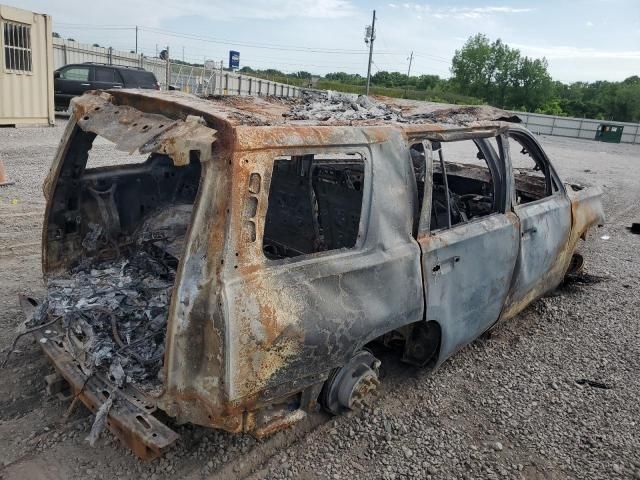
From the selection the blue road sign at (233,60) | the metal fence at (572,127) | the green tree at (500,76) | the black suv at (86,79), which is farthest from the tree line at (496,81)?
the black suv at (86,79)

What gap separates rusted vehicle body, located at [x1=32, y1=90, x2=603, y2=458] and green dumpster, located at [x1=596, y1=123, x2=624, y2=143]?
34434 mm

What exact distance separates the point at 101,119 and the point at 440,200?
8.05ft

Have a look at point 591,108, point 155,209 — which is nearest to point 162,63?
point 155,209

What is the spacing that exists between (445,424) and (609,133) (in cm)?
3680

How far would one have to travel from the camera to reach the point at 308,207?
12.5ft

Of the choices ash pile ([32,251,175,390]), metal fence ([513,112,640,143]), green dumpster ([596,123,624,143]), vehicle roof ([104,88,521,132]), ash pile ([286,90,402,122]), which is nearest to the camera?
vehicle roof ([104,88,521,132])

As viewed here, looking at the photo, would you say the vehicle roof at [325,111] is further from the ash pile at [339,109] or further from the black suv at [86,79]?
the black suv at [86,79]

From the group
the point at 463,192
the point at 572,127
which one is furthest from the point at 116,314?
the point at 572,127

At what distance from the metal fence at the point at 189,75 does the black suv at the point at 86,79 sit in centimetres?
550

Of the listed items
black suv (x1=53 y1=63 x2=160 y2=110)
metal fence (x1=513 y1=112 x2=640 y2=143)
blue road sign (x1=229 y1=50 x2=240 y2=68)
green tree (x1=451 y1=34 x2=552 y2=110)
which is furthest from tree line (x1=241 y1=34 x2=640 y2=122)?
black suv (x1=53 y1=63 x2=160 y2=110)

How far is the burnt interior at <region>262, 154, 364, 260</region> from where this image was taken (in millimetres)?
3760

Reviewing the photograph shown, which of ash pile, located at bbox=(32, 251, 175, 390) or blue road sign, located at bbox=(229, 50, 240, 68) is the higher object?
blue road sign, located at bbox=(229, 50, 240, 68)

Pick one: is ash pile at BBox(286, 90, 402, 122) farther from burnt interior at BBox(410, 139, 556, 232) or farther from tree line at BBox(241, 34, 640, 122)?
tree line at BBox(241, 34, 640, 122)

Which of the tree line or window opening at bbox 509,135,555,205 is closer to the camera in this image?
window opening at bbox 509,135,555,205
